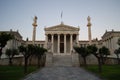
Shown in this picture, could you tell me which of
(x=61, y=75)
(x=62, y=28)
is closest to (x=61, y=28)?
(x=62, y=28)

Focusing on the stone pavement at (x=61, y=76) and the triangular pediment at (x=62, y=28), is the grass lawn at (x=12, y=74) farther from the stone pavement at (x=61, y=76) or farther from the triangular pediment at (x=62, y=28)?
the triangular pediment at (x=62, y=28)

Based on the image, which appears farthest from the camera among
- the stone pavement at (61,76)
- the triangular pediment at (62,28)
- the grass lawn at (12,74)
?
the triangular pediment at (62,28)

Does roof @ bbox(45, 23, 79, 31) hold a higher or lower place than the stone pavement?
higher

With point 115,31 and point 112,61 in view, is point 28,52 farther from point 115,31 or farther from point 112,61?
point 115,31

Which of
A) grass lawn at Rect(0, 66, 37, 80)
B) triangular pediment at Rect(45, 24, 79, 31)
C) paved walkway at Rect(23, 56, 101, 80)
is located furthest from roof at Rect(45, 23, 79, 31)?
paved walkway at Rect(23, 56, 101, 80)

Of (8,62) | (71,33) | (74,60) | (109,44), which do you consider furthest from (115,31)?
(8,62)

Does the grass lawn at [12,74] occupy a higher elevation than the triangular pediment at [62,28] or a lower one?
lower

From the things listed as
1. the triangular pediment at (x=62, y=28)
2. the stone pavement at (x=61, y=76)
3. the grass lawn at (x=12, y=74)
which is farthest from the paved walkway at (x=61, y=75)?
the triangular pediment at (x=62, y=28)

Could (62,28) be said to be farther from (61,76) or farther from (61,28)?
(61,76)

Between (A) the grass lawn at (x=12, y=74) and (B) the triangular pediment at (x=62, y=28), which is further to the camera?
(B) the triangular pediment at (x=62, y=28)

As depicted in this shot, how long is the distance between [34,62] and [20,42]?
3717 centimetres

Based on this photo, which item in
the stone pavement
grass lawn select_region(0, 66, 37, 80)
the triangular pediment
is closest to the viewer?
the stone pavement

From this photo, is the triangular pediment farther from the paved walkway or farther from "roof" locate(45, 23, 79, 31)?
the paved walkway

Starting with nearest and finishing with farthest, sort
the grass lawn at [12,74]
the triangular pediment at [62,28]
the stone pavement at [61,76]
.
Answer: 1. the stone pavement at [61,76]
2. the grass lawn at [12,74]
3. the triangular pediment at [62,28]
